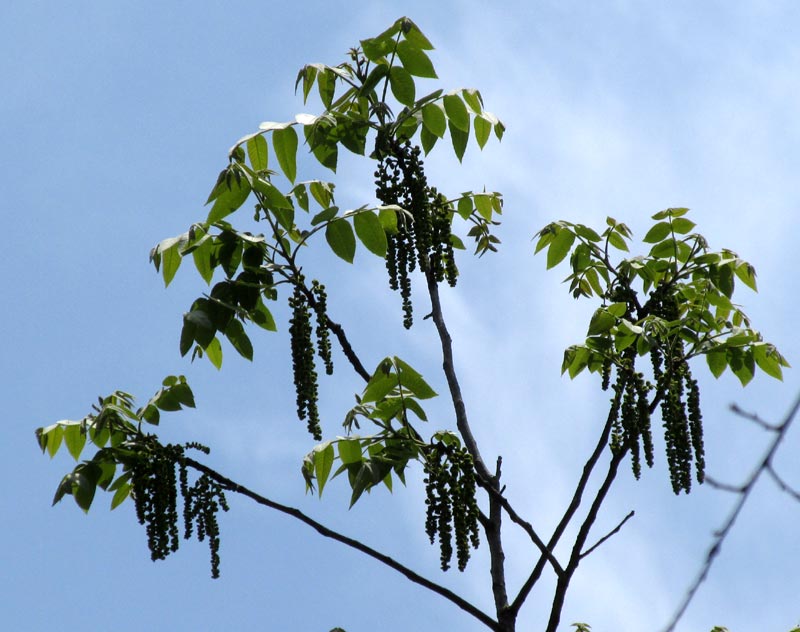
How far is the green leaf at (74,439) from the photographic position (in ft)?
20.7

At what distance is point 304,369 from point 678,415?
1.90 metres

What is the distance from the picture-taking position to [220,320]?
231 inches

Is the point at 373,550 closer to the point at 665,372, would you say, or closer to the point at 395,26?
the point at 665,372

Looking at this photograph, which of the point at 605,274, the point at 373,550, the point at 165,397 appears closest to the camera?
the point at 373,550

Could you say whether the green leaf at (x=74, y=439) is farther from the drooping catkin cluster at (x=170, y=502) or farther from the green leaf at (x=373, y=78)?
the green leaf at (x=373, y=78)

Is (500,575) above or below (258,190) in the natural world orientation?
below

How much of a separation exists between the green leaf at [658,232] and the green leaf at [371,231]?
194 cm

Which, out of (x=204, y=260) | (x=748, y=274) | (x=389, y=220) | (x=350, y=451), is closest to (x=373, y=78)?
(x=389, y=220)

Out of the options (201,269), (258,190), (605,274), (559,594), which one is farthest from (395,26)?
(559,594)

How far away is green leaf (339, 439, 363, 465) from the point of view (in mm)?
5805

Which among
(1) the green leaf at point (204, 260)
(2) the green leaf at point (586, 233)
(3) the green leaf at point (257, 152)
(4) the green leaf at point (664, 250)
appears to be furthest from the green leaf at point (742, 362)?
(1) the green leaf at point (204, 260)

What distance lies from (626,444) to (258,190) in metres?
2.36

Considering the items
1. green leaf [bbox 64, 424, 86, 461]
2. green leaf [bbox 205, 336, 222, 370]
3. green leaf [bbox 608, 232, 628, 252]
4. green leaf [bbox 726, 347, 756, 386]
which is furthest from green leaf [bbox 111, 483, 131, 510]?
green leaf [bbox 726, 347, 756, 386]

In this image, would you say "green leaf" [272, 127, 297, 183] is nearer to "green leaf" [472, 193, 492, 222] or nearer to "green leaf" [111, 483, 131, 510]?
"green leaf" [472, 193, 492, 222]
